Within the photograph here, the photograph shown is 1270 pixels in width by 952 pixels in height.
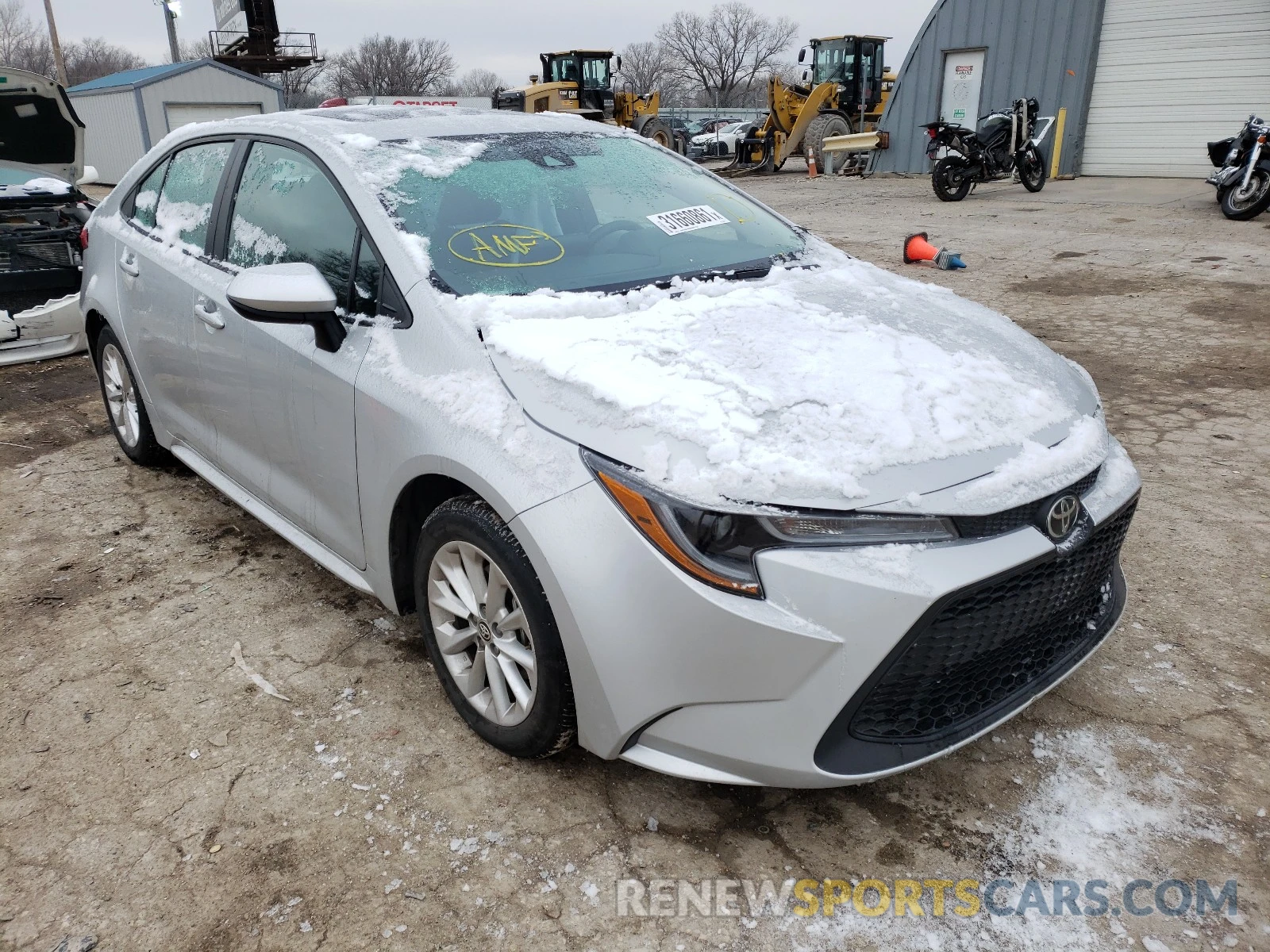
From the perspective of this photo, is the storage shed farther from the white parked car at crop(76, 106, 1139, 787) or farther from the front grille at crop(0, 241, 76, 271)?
the white parked car at crop(76, 106, 1139, 787)

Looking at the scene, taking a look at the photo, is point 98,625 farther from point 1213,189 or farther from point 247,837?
point 1213,189

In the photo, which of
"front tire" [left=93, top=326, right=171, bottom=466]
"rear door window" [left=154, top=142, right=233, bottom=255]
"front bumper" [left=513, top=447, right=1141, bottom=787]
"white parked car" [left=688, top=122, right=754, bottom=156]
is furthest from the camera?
"white parked car" [left=688, top=122, right=754, bottom=156]

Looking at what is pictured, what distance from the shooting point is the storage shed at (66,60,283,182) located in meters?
24.1

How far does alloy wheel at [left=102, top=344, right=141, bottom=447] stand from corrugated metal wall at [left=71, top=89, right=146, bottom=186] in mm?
23369

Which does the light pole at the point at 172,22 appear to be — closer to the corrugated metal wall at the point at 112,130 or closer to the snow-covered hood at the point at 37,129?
the corrugated metal wall at the point at 112,130

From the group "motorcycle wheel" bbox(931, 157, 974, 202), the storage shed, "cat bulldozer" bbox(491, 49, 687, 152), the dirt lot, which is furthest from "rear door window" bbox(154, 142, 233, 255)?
the storage shed


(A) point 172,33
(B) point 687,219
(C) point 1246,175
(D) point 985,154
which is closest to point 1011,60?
(D) point 985,154

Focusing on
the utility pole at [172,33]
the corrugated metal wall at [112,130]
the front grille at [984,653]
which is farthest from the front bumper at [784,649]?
the utility pole at [172,33]

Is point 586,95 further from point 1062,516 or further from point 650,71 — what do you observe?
point 650,71

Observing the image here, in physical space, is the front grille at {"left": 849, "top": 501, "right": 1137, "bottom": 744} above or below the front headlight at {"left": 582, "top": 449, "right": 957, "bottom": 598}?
below

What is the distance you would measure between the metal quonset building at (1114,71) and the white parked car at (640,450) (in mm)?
15720

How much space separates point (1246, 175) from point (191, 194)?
11478 mm

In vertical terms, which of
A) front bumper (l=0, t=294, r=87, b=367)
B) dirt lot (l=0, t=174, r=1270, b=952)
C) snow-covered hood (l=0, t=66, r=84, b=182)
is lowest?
dirt lot (l=0, t=174, r=1270, b=952)

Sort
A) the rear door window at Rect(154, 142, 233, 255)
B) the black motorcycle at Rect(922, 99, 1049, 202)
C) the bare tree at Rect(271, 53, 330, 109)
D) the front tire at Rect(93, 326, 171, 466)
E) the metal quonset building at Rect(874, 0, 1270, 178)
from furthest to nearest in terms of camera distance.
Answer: the bare tree at Rect(271, 53, 330, 109), the metal quonset building at Rect(874, 0, 1270, 178), the black motorcycle at Rect(922, 99, 1049, 202), the front tire at Rect(93, 326, 171, 466), the rear door window at Rect(154, 142, 233, 255)
